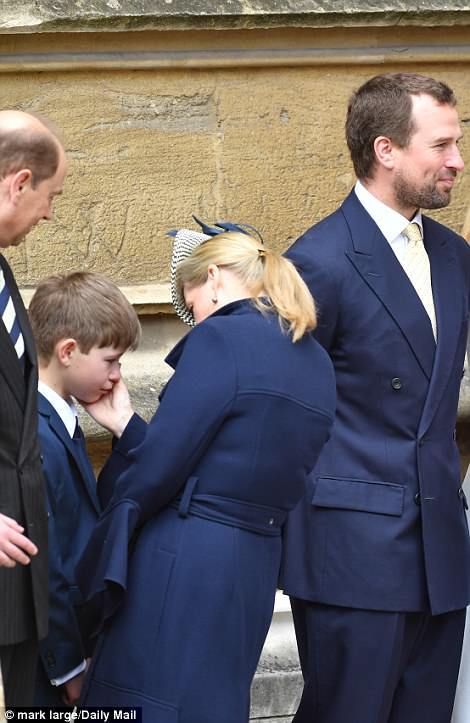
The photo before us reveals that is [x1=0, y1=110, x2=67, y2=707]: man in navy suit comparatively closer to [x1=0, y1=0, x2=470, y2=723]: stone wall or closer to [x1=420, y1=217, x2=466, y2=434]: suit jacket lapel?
[x1=420, y1=217, x2=466, y2=434]: suit jacket lapel

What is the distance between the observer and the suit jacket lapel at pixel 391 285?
3.53 meters

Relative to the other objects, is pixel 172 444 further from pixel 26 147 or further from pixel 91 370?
pixel 26 147

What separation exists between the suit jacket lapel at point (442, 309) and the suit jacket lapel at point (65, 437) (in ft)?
2.66

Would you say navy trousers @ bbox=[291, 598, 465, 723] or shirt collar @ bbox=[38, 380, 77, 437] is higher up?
shirt collar @ bbox=[38, 380, 77, 437]

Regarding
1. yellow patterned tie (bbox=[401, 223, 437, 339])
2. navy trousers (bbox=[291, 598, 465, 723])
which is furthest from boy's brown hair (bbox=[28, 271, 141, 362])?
navy trousers (bbox=[291, 598, 465, 723])

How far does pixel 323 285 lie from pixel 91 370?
0.59 meters

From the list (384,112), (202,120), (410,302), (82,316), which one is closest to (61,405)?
(82,316)

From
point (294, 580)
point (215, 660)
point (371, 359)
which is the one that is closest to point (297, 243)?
point (371, 359)

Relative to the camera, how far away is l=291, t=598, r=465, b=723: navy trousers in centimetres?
355

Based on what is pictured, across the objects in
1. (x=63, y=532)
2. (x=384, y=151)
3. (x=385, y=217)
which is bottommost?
(x=63, y=532)

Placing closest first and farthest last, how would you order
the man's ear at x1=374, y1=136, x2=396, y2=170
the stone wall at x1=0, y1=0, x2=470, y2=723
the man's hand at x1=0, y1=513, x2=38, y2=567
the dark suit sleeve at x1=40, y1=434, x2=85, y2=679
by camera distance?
1. the man's hand at x1=0, y1=513, x2=38, y2=567
2. the dark suit sleeve at x1=40, y1=434, x2=85, y2=679
3. the man's ear at x1=374, y1=136, x2=396, y2=170
4. the stone wall at x1=0, y1=0, x2=470, y2=723

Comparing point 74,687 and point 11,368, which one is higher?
point 11,368

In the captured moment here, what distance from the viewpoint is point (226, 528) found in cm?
305

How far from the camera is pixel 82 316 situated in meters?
3.37
